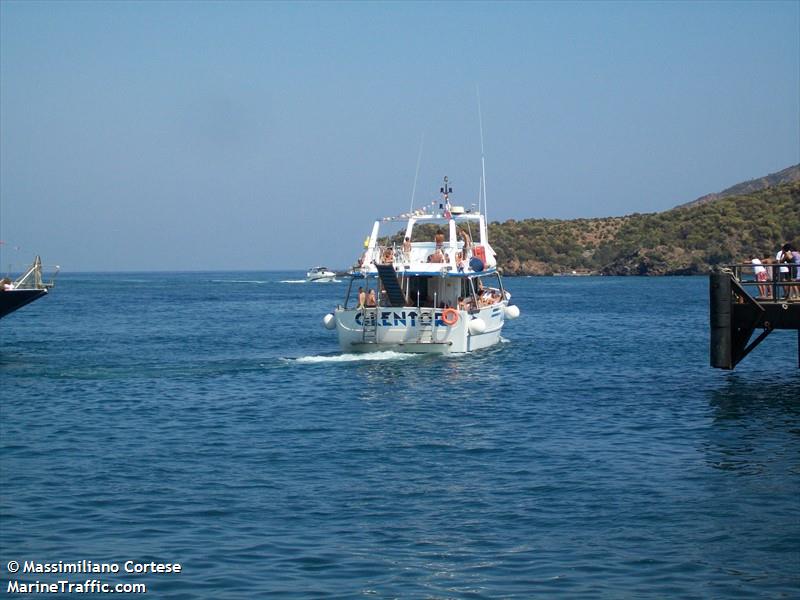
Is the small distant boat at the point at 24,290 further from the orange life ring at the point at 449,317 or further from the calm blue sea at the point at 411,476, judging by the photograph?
the orange life ring at the point at 449,317

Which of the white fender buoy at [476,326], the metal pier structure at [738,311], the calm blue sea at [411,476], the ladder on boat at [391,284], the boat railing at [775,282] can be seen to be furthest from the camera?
the white fender buoy at [476,326]

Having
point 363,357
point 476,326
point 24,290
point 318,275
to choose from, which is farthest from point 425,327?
point 318,275

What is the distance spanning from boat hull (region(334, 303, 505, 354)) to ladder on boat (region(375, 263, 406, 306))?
1.91 feet

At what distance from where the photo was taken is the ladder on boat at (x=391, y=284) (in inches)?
1331

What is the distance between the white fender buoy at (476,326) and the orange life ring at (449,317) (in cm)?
100

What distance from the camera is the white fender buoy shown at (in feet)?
116

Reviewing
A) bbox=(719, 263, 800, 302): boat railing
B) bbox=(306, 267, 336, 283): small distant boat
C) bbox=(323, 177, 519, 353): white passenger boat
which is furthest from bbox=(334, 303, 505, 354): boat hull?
bbox=(306, 267, 336, 283): small distant boat

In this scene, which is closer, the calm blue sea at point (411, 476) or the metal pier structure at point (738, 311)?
the calm blue sea at point (411, 476)

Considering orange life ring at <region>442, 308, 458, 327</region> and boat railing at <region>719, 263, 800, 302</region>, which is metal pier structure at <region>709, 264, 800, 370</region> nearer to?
boat railing at <region>719, 263, 800, 302</region>

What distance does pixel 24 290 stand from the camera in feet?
147

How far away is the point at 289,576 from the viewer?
12508mm

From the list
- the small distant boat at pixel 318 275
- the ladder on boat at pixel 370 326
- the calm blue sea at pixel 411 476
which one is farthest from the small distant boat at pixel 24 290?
the small distant boat at pixel 318 275

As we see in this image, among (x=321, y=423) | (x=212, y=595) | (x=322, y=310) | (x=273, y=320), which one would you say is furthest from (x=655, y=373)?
(x=322, y=310)

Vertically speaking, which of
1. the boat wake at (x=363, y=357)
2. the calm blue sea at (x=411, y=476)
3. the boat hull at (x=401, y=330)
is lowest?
the calm blue sea at (x=411, y=476)
